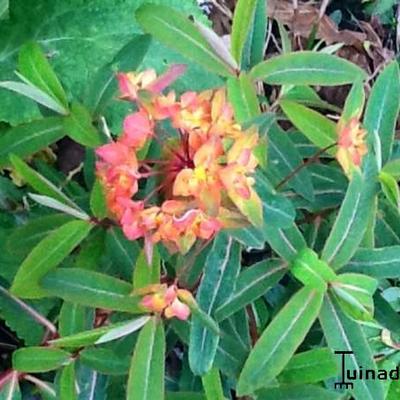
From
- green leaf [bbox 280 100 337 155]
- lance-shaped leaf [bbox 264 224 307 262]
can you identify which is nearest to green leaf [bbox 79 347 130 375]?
lance-shaped leaf [bbox 264 224 307 262]

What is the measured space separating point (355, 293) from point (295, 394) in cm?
18

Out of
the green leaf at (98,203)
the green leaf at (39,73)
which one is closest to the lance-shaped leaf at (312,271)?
the green leaf at (98,203)

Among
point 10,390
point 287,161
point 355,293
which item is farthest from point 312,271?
point 10,390

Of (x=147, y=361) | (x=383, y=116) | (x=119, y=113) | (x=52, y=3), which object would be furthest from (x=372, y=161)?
(x=52, y=3)

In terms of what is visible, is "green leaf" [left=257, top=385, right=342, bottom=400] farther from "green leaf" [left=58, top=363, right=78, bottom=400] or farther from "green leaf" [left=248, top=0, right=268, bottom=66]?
"green leaf" [left=248, top=0, right=268, bottom=66]

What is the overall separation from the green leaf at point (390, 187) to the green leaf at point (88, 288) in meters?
0.28

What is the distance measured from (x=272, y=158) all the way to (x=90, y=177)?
230 millimetres

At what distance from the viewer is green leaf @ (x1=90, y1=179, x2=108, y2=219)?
3.16 ft

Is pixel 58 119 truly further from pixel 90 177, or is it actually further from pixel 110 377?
pixel 110 377

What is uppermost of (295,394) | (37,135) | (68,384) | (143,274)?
(37,135)

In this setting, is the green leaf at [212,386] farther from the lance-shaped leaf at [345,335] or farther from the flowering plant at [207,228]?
the lance-shaped leaf at [345,335]

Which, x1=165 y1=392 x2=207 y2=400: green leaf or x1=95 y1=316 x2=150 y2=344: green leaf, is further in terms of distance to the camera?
x1=165 y1=392 x2=207 y2=400: green leaf

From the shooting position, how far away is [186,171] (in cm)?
76

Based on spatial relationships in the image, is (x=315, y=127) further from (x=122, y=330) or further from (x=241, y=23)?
(x=122, y=330)
